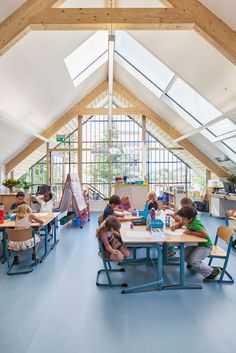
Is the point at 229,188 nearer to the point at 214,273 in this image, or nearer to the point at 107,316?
the point at 214,273

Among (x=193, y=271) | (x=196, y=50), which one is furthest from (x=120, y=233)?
(x=196, y=50)

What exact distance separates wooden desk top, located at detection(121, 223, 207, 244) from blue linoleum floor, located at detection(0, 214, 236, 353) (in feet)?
2.16

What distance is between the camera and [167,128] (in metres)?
9.45

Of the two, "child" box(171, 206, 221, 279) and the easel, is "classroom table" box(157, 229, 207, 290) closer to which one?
"child" box(171, 206, 221, 279)

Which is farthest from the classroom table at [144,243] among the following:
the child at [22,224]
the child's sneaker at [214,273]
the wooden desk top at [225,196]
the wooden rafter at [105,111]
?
the wooden rafter at [105,111]

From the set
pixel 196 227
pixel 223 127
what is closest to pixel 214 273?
pixel 196 227

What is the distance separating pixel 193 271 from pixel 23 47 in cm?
479

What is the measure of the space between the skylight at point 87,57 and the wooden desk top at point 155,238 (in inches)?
183

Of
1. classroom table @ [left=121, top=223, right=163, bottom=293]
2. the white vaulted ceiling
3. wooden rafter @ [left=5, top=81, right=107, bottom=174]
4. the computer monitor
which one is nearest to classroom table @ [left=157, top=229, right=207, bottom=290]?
classroom table @ [left=121, top=223, right=163, bottom=293]

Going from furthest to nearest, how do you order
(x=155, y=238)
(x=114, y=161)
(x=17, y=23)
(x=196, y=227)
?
(x=114, y=161) < (x=17, y=23) < (x=196, y=227) < (x=155, y=238)

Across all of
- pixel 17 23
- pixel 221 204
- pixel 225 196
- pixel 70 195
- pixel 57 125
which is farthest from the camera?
pixel 57 125

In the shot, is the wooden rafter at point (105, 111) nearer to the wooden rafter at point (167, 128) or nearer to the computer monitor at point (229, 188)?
the wooden rafter at point (167, 128)

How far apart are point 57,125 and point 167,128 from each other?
4.26 meters

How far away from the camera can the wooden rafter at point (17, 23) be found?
3.68 meters
